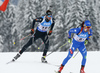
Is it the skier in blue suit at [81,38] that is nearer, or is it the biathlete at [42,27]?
the skier in blue suit at [81,38]

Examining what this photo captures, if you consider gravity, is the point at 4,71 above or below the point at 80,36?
below

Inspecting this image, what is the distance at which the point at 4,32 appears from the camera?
3544cm

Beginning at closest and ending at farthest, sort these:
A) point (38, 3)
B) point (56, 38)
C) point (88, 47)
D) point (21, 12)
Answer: point (88, 47)
point (56, 38)
point (38, 3)
point (21, 12)

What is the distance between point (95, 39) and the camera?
27.6m

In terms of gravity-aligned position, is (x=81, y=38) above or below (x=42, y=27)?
below

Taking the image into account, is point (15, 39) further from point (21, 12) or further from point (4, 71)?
point (4, 71)

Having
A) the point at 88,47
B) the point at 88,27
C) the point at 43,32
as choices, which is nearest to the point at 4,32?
the point at 88,47

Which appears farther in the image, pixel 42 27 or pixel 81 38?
pixel 42 27

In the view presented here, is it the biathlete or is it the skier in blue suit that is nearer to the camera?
the skier in blue suit

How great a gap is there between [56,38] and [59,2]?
26.5 feet

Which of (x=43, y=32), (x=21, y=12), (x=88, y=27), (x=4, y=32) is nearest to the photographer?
(x=88, y=27)

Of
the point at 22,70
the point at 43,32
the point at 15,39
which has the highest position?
the point at 43,32

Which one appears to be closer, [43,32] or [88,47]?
[43,32]

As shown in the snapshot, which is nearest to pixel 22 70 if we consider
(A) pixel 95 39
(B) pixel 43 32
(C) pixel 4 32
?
(B) pixel 43 32
